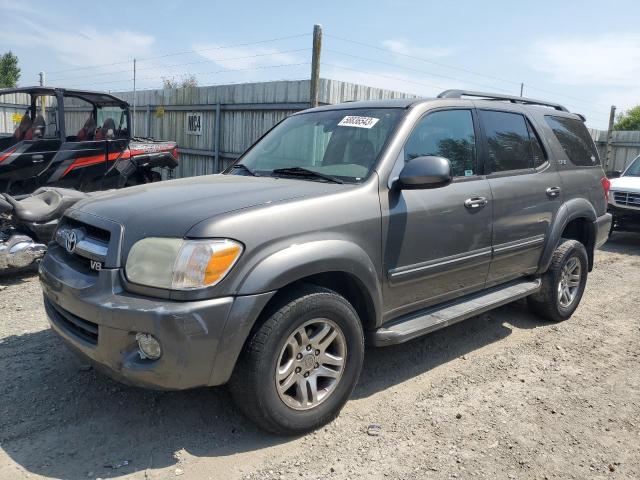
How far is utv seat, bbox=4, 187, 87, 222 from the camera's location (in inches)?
223

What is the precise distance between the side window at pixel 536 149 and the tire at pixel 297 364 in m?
2.47

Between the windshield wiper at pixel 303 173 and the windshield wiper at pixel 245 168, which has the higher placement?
the windshield wiper at pixel 303 173

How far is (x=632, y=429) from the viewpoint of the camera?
3316mm

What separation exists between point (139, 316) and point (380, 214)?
1.50 meters

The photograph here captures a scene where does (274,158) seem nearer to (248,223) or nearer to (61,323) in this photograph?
(248,223)

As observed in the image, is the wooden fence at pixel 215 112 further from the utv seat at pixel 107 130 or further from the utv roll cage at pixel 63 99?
the utv seat at pixel 107 130

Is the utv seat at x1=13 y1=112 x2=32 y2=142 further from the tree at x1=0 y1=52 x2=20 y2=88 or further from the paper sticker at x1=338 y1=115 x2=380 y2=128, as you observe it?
the tree at x1=0 y1=52 x2=20 y2=88

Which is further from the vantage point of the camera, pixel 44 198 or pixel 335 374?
pixel 44 198

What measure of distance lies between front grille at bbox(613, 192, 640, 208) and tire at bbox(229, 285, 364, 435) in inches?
330

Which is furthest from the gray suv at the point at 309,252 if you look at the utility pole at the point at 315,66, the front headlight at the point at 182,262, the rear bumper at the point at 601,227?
the utility pole at the point at 315,66

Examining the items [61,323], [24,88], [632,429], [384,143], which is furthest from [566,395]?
[24,88]

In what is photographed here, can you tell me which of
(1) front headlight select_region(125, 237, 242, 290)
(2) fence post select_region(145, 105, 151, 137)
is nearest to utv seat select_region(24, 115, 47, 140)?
(2) fence post select_region(145, 105, 151, 137)

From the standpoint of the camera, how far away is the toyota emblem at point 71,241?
3148 millimetres

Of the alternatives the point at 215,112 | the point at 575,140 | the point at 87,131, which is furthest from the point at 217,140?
the point at 575,140
